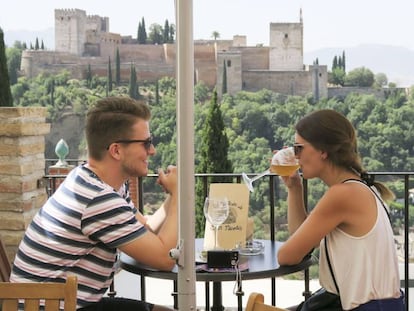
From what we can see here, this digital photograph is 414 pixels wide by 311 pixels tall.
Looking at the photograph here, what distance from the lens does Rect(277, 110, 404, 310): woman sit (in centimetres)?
181

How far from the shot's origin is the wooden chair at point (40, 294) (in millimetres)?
1395

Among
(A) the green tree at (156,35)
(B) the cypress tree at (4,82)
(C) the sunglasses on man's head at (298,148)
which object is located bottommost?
(C) the sunglasses on man's head at (298,148)

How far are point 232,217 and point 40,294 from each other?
0.80 m

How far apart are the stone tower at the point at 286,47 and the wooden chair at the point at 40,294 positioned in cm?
2002

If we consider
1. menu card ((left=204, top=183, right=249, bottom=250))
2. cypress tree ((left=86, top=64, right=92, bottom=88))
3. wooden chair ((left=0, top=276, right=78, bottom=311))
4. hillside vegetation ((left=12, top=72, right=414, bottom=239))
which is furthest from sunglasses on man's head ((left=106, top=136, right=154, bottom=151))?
cypress tree ((left=86, top=64, right=92, bottom=88))

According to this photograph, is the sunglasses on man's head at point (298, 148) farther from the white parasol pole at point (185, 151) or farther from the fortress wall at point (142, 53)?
the fortress wall at point (142, 53)

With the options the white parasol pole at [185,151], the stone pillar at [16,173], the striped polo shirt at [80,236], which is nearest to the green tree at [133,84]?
the stone pillar at [16,173]

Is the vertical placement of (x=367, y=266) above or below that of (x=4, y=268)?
above

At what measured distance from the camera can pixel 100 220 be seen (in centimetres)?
173

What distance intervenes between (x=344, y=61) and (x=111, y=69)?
8511mm

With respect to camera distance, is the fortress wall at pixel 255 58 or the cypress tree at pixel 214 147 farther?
the fortress wall at pixel 255 58

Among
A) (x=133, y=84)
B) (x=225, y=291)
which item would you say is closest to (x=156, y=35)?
(x=133, y=84)

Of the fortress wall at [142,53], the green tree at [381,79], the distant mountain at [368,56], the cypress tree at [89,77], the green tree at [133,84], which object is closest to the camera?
the green tree at [133,84]

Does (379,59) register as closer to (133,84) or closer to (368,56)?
(368,56)
